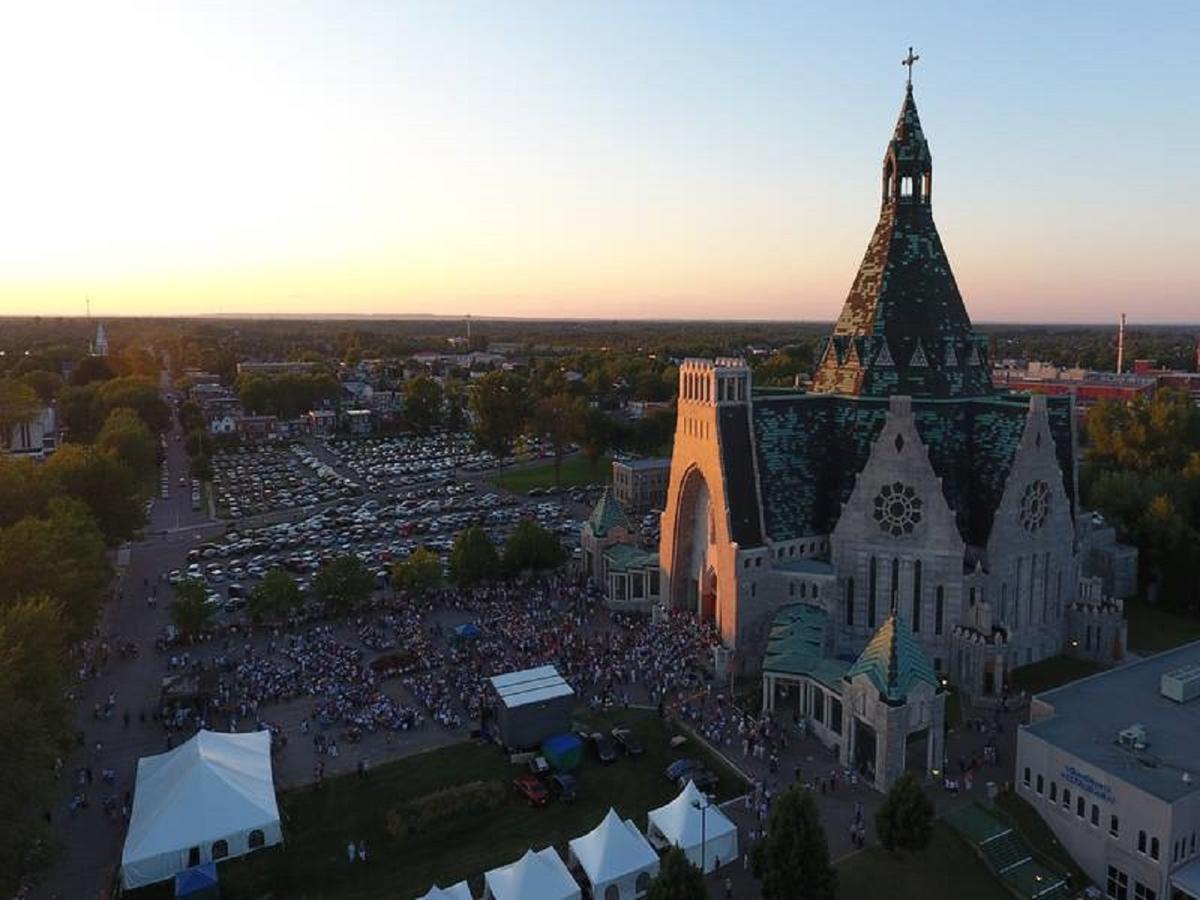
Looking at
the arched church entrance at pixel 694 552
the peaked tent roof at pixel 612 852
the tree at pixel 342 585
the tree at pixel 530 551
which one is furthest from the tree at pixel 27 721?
the arched church entrance at pixel 694 552

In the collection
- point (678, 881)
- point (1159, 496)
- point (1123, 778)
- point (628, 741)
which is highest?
point (1159, 496)

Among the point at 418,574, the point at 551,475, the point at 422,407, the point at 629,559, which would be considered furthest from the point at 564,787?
the point at 422,407

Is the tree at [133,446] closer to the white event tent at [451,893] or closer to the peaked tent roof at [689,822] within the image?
the white event tent at [451,893]

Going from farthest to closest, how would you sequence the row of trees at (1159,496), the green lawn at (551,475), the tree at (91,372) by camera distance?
the tree at (91,372), the green lawn at (551,475), the row of trees at (1159,496)

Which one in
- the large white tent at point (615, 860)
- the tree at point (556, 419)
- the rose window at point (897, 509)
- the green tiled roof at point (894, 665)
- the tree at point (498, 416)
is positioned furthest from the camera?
the tree at point (498, 416)

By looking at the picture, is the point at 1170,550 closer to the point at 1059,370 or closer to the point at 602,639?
the point at 602,639

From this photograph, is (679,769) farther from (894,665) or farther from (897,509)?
(897,509)

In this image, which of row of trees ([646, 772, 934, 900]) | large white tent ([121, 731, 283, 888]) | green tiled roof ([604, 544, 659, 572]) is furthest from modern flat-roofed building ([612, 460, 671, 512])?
row of trees ([646, 772, 934, 900])
